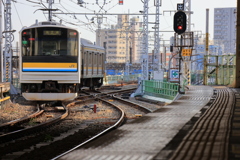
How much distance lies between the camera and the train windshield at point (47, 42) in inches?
678

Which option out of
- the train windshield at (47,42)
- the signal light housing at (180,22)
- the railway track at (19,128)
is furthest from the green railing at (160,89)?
the railway track at (19,128)

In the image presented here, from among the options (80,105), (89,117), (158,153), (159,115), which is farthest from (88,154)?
(80,105)

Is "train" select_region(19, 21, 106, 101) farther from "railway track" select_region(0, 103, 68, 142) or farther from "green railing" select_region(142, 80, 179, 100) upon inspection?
"green railing" select_region(142, 80, 179, 100)

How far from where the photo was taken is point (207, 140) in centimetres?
764

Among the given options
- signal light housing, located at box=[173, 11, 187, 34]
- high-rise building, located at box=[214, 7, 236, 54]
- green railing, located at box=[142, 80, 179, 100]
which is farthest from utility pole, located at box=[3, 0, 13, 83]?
high-rise building, located at box=[214, 7, 236, 54]

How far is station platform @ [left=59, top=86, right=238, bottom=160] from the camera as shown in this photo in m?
6.53

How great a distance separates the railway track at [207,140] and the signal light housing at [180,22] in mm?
6289

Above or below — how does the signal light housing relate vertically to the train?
above

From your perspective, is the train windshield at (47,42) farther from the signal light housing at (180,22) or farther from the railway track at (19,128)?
the signal light housing at (180,22)

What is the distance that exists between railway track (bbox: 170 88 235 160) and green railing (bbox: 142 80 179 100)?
9659 millimetres

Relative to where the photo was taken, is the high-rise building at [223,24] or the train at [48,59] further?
the high-rise building at [223,24]

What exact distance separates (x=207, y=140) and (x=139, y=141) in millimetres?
1159

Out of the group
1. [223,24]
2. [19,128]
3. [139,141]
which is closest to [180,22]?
[19,128]

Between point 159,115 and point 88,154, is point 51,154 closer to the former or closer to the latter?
point 88,154
